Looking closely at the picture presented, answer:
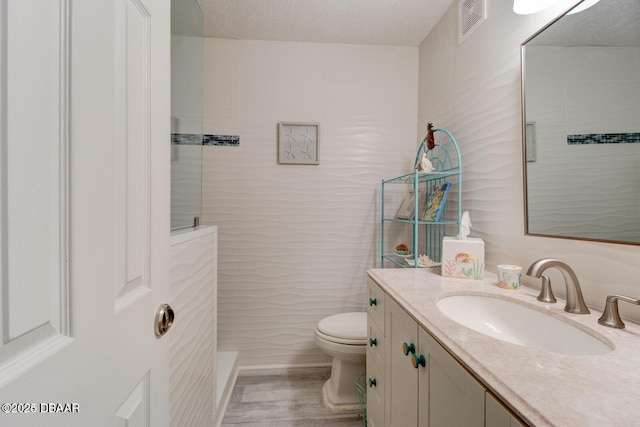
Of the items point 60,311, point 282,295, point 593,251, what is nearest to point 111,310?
point 60,311

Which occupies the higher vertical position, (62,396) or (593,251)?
(593,251)

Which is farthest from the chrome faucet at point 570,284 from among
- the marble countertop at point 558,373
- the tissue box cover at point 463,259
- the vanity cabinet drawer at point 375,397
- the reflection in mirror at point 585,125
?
the vanity cabinet drawer at point 375,397

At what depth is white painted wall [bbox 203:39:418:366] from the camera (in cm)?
193

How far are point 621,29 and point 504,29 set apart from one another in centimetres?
50

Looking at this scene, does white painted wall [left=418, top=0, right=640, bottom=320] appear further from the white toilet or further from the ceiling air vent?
the white toilet

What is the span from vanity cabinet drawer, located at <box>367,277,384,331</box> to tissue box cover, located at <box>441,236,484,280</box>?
300mm

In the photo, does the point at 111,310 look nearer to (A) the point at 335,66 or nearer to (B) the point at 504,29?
(B) the point at 504,29

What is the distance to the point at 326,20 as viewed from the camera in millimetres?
1720

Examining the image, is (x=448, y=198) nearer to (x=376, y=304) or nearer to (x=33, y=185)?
(x=376, y=304)

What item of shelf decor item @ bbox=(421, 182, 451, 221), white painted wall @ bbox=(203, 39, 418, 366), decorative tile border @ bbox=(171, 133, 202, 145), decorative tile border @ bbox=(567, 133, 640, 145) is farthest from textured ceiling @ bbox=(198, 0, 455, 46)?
decorative tile border @ bbox=(567, 133, 640, 145)

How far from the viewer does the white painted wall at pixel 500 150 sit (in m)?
0.80

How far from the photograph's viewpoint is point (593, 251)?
82cm

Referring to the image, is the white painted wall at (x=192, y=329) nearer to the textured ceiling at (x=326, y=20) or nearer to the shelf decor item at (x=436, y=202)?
the shelf decor item at (x=436, y=202)

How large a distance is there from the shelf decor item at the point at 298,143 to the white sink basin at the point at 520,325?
135cm
